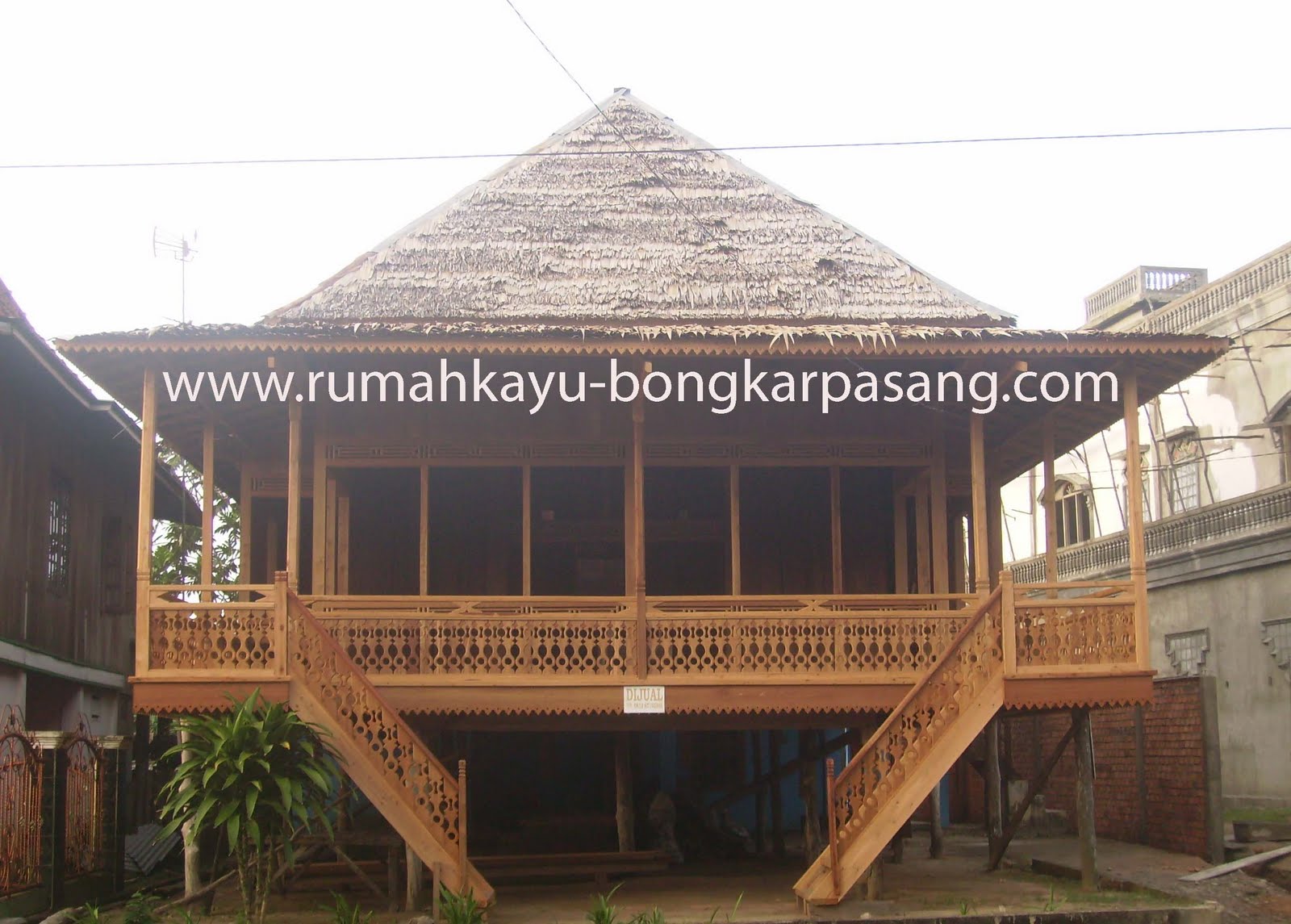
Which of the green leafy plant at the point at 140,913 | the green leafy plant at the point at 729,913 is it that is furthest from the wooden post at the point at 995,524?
the green leafy plant at the point at 140,913

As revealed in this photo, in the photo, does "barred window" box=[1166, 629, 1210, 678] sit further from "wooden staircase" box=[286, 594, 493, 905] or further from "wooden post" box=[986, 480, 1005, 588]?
"wooden staircase" box=[286, 594, 493, 905]

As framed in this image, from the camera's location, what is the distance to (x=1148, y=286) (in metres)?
30.0

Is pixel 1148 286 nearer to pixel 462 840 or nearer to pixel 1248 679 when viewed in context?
pixel 1248 679

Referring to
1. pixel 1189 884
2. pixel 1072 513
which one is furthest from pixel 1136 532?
pixel 1072 513

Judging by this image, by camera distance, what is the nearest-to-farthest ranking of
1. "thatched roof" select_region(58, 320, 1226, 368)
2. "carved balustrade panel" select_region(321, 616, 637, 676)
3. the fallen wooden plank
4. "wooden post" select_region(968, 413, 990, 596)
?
"thatched roof" select_region(58, 320, 1226, 368)
"carved balustrade panel" select_region(321, 616, 637, 676)
"wooden post" select_region(968, 413, 990, 596)
the fallen wooden plank

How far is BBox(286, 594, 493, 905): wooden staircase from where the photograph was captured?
1259 centimetres

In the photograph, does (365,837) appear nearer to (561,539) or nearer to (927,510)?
(561,539)

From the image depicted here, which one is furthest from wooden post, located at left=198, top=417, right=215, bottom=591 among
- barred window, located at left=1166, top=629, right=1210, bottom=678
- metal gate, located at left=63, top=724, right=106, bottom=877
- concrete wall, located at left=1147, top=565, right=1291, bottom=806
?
barred window, located at left=1166, top=629, right=1210, bottom=678

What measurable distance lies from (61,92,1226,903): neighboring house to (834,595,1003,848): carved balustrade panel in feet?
0.11

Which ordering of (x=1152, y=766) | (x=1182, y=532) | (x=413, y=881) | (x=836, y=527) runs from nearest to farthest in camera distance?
(x=413, y=881) < (x=836, y=527) < (x=1152, y=766) < (x=1182, y=532)

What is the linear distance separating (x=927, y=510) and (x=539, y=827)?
19.0ft

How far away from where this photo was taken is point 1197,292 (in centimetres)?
2589

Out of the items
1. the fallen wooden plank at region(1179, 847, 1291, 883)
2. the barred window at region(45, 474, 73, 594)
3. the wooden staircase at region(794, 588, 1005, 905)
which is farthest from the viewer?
the barred window at region(45, 474, 73, 594)

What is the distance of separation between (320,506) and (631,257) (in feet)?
15.4
